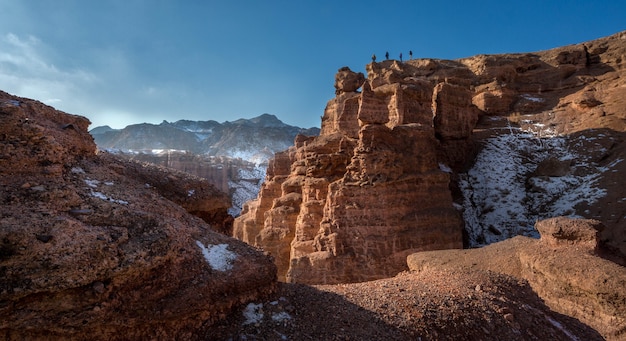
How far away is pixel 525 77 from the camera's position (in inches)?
1372

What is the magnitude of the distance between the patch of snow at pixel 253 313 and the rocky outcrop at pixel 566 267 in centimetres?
539

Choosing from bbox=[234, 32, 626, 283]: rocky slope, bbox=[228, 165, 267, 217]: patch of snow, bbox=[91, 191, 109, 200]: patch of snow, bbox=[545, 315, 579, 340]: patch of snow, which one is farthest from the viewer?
bbox=[228, 165, 267, 217]: patch of snow

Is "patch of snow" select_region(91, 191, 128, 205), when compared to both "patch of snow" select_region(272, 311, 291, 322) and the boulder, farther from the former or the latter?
the boulder

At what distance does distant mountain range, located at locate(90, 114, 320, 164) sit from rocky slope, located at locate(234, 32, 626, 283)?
336 feet

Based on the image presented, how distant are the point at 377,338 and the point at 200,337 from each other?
234cm

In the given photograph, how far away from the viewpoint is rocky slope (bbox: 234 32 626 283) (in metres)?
13.9

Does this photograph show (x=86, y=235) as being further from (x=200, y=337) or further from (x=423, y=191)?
(x=423, y=191)

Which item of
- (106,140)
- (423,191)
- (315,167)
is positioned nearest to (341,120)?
(315,167)

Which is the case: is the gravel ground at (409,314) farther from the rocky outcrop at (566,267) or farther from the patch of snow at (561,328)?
the rocky outcrop at (566,267)

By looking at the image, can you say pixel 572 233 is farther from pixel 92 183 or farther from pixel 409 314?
pixel 92 183

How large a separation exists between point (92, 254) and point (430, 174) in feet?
43.4

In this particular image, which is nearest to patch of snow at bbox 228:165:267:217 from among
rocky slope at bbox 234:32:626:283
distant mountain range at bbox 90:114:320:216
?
distant mountain range at bbox 90:114:320:216

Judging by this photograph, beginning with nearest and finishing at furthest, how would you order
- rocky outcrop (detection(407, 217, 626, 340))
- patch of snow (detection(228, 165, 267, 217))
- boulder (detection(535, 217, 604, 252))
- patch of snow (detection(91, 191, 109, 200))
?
patch of snow (detection(91, 191, 109, 200)) → rocky outcrop (detection(407, 217, 626, 340)) → boulder (detection(535, 217, 604, 252)) → patch of snow (detection(228, 165, 267, 217))

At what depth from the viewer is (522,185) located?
67.7 feet
